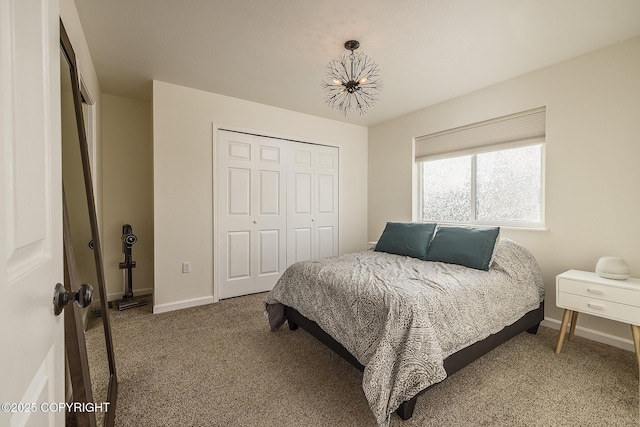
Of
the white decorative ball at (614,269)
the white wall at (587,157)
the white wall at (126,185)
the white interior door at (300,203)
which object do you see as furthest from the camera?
the white interior door at (300,203)

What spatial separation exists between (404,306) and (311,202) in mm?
2768

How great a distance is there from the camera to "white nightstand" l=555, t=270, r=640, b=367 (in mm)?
1882

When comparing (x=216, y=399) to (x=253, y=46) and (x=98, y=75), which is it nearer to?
(x=253, y=46)

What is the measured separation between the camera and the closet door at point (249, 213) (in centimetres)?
343

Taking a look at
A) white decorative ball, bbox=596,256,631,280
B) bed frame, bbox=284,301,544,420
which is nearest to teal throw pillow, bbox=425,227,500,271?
bed frame, bbox=284,301,544,420

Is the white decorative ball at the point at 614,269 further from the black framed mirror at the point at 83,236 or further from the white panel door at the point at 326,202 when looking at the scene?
the black framed mirror at the point at 83,236

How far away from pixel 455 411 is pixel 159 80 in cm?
386

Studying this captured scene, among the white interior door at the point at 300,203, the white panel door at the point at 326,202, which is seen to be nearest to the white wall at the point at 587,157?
the white panel door at the point at 326,202

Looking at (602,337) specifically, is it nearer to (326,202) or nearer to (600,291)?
(600,291)

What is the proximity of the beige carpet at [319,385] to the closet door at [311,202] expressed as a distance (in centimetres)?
173

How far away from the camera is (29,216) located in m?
0.51

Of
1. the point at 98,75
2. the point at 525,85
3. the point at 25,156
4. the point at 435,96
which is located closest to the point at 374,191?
the point at 435,96

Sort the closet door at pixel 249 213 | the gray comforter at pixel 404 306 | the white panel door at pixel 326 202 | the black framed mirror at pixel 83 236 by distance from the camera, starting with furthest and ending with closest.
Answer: the white panel door at pixel 326 202
the closet door at pixel 249 213
the gray comforter at pixel 404 306
the black framed mirror at pixel 83 236

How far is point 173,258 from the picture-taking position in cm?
310
